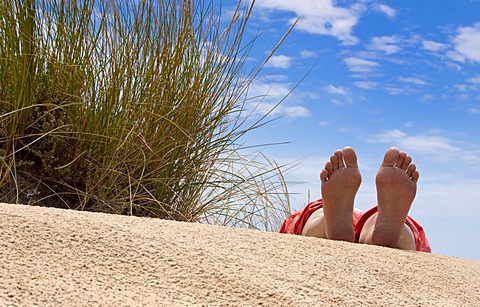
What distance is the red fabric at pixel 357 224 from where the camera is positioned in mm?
2721

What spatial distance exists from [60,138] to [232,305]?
70.1 inches

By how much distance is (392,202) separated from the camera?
2.48 meters

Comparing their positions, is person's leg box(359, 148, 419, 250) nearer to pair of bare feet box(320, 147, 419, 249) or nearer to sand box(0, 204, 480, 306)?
pair of bare feet box(320, 147, 419, 249)

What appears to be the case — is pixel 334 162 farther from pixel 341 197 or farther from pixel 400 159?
pixel 400 159

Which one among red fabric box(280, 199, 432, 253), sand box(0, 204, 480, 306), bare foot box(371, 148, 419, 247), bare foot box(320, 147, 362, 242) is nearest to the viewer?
sand box(0, 204, 480, 306)

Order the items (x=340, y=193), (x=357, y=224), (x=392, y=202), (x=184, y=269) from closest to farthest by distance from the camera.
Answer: (x=184, y=269)
(x=392, y=202)
(x=340, y=193)
(x=357, y=224)

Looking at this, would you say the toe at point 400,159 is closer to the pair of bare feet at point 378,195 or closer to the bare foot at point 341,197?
the pair of bare feet at point 378,195

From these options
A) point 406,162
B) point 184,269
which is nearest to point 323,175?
point 406,162

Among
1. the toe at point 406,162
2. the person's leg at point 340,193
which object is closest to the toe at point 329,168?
the person's leg at point 340,193

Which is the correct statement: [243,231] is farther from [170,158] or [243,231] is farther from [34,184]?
[34,184]

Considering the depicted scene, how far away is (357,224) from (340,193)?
0.26 meters

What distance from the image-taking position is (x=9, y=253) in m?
1.36

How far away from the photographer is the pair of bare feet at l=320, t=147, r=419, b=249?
2480 millimetres

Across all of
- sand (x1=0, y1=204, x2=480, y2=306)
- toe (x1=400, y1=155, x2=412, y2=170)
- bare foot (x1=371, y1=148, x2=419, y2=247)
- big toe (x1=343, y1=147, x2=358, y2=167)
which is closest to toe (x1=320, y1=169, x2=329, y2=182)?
big toe (x1=343, y1=147, x2=358, y2=167)
